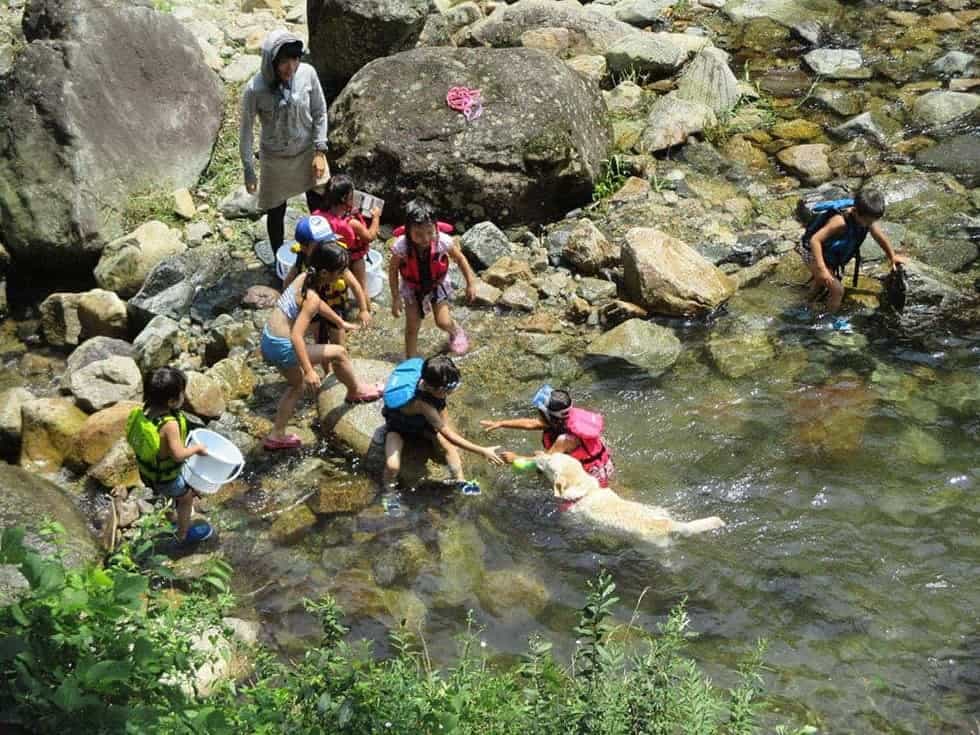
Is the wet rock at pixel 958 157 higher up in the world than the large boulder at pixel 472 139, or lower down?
lower down

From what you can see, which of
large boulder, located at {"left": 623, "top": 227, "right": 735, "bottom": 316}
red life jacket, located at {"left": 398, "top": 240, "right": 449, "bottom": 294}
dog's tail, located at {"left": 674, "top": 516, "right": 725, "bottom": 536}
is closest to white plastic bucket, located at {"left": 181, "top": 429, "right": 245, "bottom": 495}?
red life jacket, located at {"left": 398, "top": 240, "right": 449, "bottom": 294}

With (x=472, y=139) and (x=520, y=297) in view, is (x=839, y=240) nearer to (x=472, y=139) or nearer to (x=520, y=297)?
(x=520, y=297)

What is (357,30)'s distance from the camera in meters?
11.2

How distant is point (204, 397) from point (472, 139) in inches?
147

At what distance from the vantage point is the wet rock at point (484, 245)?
29.3ft

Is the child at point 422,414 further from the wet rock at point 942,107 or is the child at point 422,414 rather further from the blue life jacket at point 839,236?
the wet rock at point 942,107

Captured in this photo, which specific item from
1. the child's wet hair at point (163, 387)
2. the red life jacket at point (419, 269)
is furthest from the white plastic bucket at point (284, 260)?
the child's wet hair at point (163, 387)

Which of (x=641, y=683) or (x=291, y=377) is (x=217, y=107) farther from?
(x=641, y=683)

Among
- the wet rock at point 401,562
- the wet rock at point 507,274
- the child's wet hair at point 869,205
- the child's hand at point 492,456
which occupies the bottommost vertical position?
the wet rock at point 401,562

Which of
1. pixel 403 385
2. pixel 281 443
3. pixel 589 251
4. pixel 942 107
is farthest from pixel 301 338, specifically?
pixel 942 107

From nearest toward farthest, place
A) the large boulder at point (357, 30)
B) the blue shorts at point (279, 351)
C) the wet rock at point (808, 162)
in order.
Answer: the blue shorts at point (279, 351) < the wet rock at point (808, 162) < the large boulder at point (357, 30)

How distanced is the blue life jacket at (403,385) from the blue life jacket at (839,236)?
3725 millimetres

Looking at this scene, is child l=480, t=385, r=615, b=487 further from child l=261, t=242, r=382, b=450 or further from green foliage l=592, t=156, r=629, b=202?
green foliage l=592, t=156, r=629, b=202

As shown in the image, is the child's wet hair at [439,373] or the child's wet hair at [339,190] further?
the child's wet hair at [339,190]
